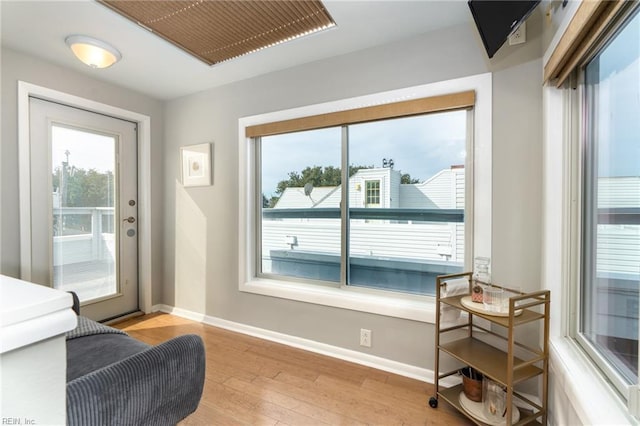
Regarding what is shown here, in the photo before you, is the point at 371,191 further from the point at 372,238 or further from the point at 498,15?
the point at 498,15

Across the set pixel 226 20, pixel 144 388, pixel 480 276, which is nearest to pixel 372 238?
pixel 480 276

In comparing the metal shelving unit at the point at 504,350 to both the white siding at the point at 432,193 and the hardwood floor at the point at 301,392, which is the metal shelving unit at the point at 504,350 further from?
the white siding at the point at 432,193

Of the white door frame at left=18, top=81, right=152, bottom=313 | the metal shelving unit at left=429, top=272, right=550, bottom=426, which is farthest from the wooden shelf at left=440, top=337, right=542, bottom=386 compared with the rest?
the white door frame at left=18, top=81, right=152, bottom=313

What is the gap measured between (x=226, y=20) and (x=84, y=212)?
2277 mm

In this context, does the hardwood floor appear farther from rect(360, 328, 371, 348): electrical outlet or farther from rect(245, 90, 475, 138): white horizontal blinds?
rect(245, 90, 475, 138): white horizontal blinds

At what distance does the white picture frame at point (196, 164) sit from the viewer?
2945 millimetres

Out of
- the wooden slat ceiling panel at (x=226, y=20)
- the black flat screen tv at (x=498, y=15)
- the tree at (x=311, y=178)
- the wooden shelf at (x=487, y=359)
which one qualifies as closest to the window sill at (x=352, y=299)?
the wooden shelf at (x=487, y=359)

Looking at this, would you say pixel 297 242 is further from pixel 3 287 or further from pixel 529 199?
pixel 3 287

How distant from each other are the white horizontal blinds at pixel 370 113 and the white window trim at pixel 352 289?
44mm

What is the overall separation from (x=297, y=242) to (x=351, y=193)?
2.34 ft

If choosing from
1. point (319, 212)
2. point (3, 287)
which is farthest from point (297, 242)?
point (3, 287)

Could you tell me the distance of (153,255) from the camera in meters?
3.22

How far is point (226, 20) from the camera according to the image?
73.8 inches

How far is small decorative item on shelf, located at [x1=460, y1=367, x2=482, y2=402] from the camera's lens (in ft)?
5.24
